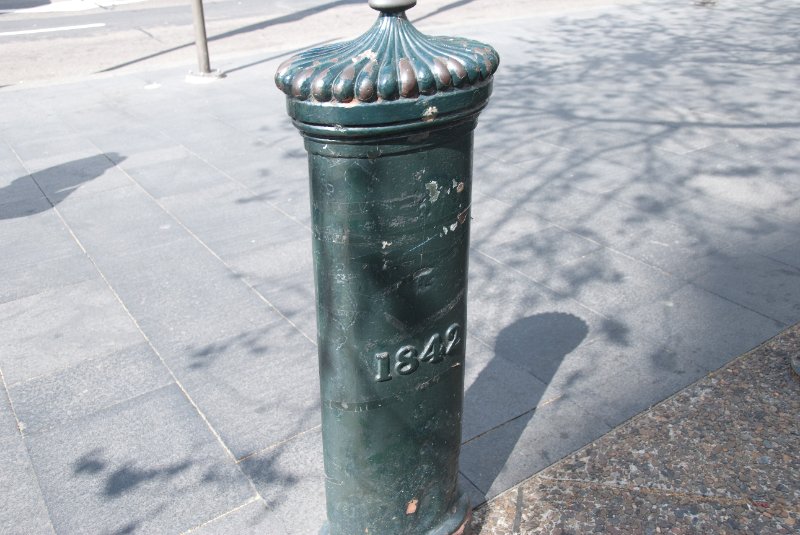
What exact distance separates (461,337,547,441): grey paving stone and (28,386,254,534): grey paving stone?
1.20m

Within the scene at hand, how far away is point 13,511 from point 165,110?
290 inches

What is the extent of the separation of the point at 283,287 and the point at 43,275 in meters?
1.82

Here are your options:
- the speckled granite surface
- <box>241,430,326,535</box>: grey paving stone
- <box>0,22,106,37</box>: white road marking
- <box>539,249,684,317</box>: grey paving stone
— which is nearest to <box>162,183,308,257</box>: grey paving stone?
<box>539,249,684,317</box>: grey paving stone

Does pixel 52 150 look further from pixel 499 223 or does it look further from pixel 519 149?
pixel 499 223

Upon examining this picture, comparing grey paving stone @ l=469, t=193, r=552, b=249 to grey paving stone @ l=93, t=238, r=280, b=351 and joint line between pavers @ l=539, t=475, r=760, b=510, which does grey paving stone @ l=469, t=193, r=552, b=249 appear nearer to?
grey paving stone @ l=93, t=238, r=280, b=351

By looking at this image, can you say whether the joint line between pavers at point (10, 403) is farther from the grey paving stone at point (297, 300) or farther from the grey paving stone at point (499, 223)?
the grey paving stone at point (499, 223)

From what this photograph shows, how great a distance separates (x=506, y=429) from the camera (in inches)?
155

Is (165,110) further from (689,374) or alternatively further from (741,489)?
(741,489)

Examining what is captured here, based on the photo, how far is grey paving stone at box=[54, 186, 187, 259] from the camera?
616cm

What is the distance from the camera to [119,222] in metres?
6.58

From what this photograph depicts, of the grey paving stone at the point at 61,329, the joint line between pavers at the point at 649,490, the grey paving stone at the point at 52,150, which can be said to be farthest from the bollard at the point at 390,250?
the grey paving stone at the point at 52,150

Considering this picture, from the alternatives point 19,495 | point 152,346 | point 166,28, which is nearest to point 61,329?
point 152,346

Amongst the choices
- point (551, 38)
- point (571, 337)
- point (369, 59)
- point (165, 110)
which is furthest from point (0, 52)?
point (369, 59)

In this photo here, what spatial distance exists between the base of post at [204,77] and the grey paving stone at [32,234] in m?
4.86
